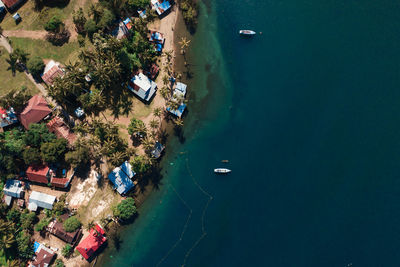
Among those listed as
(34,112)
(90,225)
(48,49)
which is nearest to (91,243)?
(90,225)

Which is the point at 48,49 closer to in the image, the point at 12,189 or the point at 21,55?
the point at 21,55

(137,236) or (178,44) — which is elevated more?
(178,44)

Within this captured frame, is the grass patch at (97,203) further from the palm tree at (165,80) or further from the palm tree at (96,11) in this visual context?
the palm tree at (96,11)

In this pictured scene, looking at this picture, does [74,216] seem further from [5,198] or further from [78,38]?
[78,38]

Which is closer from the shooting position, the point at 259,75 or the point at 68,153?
the point at 68,153

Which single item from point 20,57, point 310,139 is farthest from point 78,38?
point 310,139

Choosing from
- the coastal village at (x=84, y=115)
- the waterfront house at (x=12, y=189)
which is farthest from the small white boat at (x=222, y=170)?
the waterfront house at (x=12, y=189)

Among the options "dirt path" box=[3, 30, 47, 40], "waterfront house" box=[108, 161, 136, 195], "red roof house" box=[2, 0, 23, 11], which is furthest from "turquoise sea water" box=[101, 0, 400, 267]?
"red roof house" box=[2, 0, 23, 11]
